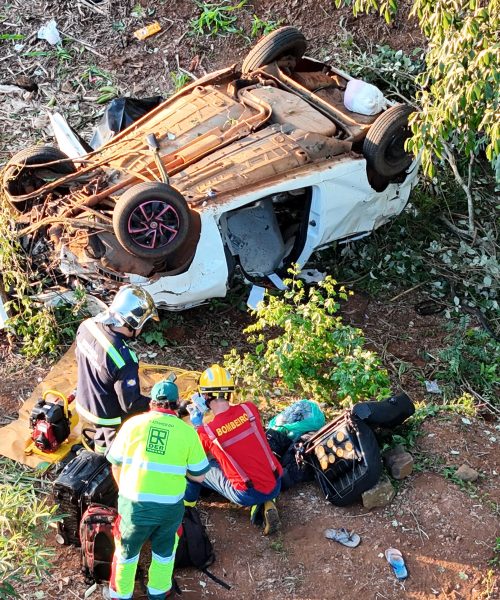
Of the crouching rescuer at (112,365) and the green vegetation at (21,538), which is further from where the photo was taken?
the crouching rescuer at (112,365)

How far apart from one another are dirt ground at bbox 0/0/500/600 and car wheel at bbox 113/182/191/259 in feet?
3.86

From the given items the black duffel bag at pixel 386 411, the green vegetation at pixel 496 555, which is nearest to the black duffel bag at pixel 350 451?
the black duffel bag at pixel 386 411

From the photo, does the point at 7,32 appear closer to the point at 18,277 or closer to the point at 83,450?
the point at 18,277

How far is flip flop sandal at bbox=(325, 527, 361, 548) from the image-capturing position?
6.01m

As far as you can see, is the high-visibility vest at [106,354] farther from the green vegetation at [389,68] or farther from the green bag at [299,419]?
the green vegetation at [389,68]

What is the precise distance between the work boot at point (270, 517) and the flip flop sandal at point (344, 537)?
0.34 metres

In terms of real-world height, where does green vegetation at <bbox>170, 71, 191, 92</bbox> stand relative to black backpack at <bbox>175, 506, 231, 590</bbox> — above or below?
above

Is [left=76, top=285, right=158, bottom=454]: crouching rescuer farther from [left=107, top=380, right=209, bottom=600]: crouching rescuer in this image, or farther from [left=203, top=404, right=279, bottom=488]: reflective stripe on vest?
[left=107, top=380, right=209, bottom=600]: crouching rescuer

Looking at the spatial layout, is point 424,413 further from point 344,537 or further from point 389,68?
point 389,68

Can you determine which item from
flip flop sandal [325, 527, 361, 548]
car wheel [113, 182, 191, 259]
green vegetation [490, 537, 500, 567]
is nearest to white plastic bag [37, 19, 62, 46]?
car wheel [113, 182, 191, 259]

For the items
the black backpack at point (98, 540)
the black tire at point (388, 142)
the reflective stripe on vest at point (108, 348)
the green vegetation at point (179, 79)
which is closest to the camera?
the black backpack at point (98, 540)

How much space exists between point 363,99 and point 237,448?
407cm

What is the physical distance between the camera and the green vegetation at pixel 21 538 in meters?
5.30

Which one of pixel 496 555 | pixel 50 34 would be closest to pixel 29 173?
pixel 50 34
